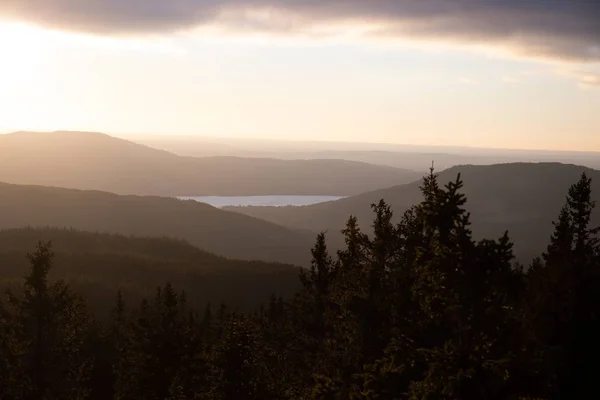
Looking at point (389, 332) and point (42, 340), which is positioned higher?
point (389, 332)

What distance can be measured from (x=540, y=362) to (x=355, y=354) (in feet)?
20.0

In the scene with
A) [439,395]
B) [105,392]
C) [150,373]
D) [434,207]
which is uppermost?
[434,207]

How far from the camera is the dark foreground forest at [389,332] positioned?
1321 cm

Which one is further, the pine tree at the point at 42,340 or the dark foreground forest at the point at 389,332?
the pine tree at the point at 42,340

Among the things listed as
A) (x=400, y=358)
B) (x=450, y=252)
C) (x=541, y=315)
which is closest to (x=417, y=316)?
(x=400, y=358)

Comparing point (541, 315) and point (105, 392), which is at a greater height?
point (541, 315)

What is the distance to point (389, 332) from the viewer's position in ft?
58.2

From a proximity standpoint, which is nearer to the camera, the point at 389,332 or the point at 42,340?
the point at 389,332

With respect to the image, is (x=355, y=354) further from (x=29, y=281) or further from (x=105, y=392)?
(x=105, y=392)

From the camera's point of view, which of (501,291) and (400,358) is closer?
(501,291)

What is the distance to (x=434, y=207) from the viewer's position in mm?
14203

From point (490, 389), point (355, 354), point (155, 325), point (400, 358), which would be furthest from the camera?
point (155, 325)

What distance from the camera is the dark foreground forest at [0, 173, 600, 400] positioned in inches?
520

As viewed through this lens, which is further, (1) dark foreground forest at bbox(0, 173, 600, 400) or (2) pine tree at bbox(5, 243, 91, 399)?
(2) pine tree at bbox(5, 243, 91, 399)
